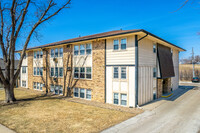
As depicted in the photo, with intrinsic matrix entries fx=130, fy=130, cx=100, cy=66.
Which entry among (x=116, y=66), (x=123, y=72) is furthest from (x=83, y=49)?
(x=123, y=72)

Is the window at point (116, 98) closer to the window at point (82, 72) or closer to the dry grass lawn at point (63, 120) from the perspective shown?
the dry grass lawn at point (63, 120)

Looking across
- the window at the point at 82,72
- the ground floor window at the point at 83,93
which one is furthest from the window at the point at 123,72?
the window at the point at 82,72

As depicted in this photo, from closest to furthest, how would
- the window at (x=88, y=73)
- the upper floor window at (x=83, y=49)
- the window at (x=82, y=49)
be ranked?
the window at (x=88, y=73), the upper floor window at (x=83, y=49), the window at (x=82, y=49)

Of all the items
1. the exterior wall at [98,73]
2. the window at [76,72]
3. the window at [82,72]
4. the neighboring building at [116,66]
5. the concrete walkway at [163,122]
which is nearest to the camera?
the concrete walkway at [163,122]

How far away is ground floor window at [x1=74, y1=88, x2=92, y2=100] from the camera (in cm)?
1434

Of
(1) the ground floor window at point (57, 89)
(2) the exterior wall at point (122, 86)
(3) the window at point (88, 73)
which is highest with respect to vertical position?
(3) the window at point (88, 73)

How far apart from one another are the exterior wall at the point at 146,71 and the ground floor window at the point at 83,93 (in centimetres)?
540

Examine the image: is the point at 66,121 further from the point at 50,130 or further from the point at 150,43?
the point at 150,43

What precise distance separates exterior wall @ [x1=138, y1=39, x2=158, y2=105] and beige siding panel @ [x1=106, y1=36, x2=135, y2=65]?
0.92 m

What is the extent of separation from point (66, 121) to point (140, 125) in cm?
461

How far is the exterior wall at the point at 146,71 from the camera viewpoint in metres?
11.9

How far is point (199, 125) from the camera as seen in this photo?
304 inches

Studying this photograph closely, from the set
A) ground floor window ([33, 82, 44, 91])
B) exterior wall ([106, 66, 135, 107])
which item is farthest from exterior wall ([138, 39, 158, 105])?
ground floor window ([33, 82, 44, 91])

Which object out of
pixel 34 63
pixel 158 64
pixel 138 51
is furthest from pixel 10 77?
pixel 158 64
